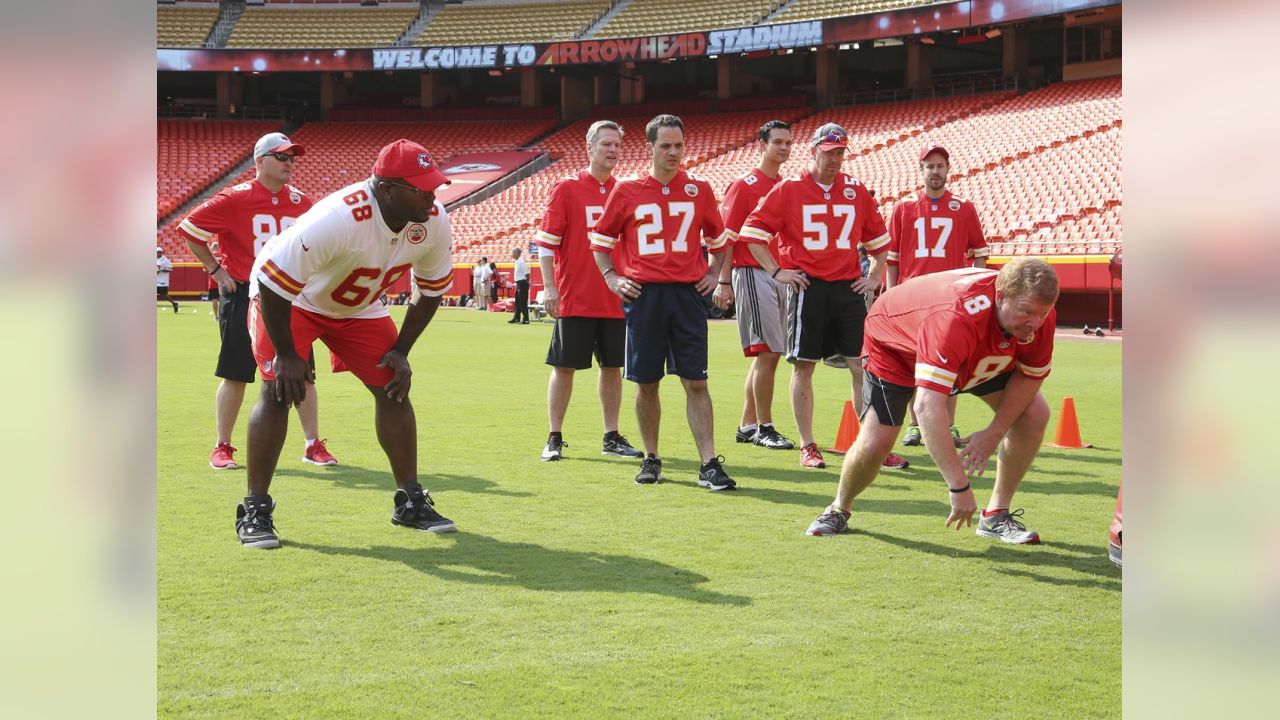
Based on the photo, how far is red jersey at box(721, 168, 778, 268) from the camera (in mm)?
8914

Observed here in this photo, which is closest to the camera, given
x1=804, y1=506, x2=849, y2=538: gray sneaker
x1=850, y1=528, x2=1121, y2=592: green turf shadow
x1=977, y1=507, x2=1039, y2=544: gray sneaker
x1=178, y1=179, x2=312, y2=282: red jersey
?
x1=850, y1=528, x2=1121, y2=592: green turf shadow

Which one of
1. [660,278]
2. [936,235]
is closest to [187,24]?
[936,235]

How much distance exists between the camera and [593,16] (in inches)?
1891

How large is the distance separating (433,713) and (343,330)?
9.56ft

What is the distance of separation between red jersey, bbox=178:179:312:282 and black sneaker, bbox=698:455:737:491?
3.00 m

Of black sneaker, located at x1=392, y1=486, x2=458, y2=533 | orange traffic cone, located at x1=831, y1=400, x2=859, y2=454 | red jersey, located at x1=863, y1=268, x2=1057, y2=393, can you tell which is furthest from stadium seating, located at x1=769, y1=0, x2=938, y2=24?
black sneaker, located at x1=392, y1=486, x2=458, y2=533

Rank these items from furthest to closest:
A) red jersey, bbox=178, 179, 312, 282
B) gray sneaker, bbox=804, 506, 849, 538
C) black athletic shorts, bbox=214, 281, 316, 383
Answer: red jersey, bbox=178, 179, 312, 282 < black athletic shorts, bbox=214, 281, 316, 383 < gray sneaker, bbox=804, 506, 849, 538

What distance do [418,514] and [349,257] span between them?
133 centimetres

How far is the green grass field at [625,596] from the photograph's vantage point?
3484 mm

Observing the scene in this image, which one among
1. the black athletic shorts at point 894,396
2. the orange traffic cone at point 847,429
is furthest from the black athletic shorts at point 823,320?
the black athletic shorts at point 894,396

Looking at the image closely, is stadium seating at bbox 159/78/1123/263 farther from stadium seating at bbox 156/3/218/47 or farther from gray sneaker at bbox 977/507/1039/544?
gray sneaker at bbox 977/507/1039/544

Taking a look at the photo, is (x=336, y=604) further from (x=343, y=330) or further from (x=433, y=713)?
(x=343, y=330)

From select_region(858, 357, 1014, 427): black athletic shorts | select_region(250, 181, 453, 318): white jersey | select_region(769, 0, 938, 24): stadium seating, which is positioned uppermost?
select_region(769, 0, 938, 24): stadium seating
